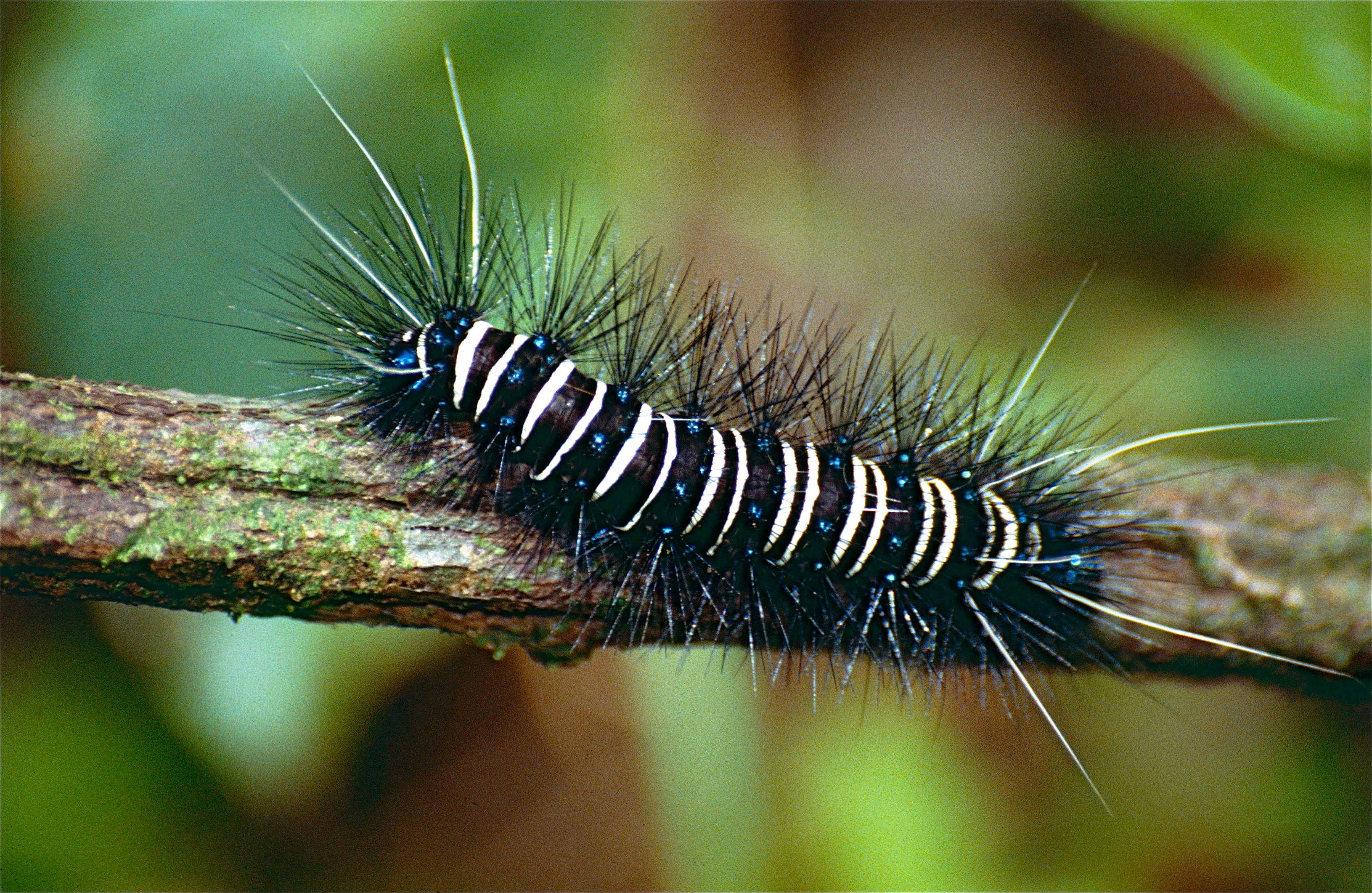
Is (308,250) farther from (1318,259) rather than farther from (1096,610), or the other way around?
(1318,259)

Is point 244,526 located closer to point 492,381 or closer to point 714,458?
point 492,381

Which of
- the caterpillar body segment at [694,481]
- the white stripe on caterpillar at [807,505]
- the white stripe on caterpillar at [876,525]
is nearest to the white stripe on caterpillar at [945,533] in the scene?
the caterpillar body segment at [694,481]

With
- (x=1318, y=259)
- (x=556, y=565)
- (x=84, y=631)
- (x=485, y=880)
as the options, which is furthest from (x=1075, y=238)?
(x=84, y=631)

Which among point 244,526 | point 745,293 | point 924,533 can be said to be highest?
point 745,293

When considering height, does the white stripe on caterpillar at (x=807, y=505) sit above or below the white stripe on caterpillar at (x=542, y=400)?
below

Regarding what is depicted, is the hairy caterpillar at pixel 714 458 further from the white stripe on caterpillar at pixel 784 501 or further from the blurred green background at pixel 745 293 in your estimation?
the blurred green background at pixel 745 293

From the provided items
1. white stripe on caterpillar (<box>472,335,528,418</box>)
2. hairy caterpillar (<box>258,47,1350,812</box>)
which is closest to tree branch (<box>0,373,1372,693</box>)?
hairy caterpillar (<box>258,47,1350,812</box>)

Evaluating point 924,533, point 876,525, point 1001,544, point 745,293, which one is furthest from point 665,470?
point 745,293
